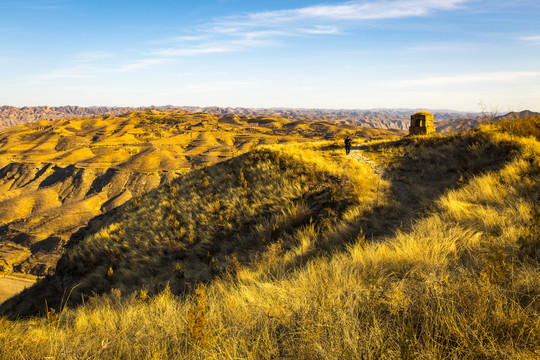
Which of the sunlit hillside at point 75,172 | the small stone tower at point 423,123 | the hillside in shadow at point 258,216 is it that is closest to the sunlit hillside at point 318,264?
the hillside in shadow at point 258,216

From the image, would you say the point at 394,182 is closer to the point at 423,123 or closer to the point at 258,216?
the point at 258,216

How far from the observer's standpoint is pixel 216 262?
7375 mm

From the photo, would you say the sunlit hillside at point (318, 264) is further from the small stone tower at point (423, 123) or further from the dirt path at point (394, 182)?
the small stone tower at point (423, 123)

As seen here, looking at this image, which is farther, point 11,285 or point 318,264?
point 11,285

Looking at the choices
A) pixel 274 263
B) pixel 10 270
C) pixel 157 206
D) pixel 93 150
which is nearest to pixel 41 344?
A: pixel 274 263

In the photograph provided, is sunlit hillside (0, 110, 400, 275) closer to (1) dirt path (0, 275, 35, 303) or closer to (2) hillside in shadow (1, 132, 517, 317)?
(1) dirt path (0, 275, 35, 303)

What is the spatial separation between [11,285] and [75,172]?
51.2 metres

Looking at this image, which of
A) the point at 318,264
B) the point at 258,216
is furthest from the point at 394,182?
the point at 318,264

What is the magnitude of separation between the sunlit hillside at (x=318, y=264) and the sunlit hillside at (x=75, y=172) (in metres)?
6.62

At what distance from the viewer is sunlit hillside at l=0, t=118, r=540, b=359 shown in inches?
84.7

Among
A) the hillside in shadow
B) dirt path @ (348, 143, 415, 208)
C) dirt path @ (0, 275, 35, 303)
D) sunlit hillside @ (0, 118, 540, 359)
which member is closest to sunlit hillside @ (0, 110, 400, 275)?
dirt path @ (0, 275, 35, 303)

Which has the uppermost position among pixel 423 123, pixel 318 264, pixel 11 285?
pixel 423 123

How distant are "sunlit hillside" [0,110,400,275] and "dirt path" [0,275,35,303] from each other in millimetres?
2638

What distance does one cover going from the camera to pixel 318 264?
4.36m
